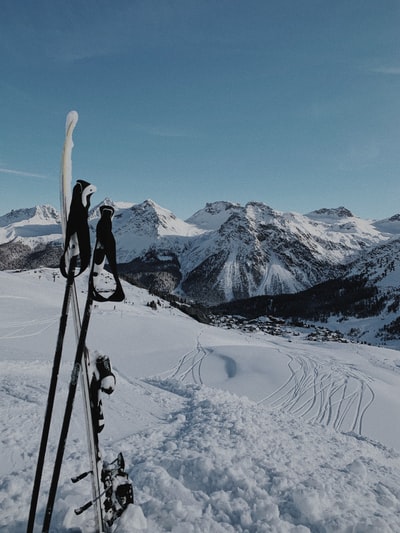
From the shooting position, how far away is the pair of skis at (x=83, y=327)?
3668mm

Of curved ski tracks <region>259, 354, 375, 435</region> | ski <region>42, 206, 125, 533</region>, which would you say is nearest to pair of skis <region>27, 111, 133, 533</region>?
ski <region>42, 206, 125, 533</region>

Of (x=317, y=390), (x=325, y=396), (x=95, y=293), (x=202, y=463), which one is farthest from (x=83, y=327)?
(x=317, y=390)

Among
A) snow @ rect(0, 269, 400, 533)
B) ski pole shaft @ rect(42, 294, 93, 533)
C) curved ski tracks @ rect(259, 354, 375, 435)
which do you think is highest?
ski pole shaft @ rect(42, 294, 93, 533)

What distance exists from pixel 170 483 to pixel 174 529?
1208mm

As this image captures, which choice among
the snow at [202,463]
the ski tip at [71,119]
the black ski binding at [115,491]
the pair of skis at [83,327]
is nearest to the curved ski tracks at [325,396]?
the snow at [202,463]

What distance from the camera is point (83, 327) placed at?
12.1 ft

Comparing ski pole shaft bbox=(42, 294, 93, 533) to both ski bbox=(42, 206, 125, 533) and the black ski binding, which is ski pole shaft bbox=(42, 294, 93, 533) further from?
the black ski binding

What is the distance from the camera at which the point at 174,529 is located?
469cm

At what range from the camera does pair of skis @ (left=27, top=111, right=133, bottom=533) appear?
12.0 feet

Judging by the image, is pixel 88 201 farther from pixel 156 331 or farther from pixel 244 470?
pixel 156 331

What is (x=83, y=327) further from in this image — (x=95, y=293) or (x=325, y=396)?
(x=325, y=396)

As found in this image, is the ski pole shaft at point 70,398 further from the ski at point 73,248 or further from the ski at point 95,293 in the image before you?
the ski at point 73,248

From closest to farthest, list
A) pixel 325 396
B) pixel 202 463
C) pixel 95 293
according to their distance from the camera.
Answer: pixel 95 293, pixel 202 463, pixel 325 396

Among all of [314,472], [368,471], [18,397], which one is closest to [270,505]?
[314,472]
